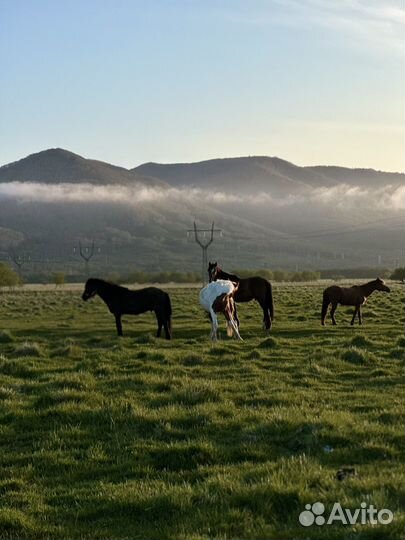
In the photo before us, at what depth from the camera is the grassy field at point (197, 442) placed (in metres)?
6.98

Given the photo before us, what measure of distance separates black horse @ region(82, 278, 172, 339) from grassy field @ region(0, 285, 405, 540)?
227 inches

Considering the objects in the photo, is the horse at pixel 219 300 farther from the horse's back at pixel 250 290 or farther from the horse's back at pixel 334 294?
the horse's back at pixel 334 294

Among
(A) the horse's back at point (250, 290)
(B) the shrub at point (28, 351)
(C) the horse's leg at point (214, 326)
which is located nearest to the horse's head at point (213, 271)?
(A) the horse's back at point (250, 290)

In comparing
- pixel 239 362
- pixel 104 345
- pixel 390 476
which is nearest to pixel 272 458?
pixel 390 476

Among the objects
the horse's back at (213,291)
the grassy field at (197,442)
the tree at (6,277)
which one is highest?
the horse's back at (213,291)

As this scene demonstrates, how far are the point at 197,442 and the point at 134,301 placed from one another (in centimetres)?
1686

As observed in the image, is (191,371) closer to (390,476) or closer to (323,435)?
(323,435)

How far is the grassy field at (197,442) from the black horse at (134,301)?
5.77 meters

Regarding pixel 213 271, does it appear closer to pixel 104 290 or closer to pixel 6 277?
pixel 104 290

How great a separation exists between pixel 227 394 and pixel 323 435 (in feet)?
12.1

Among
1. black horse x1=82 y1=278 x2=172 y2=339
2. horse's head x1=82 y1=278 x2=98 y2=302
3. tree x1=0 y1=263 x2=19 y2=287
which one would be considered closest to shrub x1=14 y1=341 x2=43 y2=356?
black horse x1=82 y1=278 x2=172 y2=339

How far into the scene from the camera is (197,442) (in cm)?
969

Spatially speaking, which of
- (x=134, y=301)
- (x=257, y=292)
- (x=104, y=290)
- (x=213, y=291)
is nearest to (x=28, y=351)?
(x=134, y=301)

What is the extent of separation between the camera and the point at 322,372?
52.3ft
